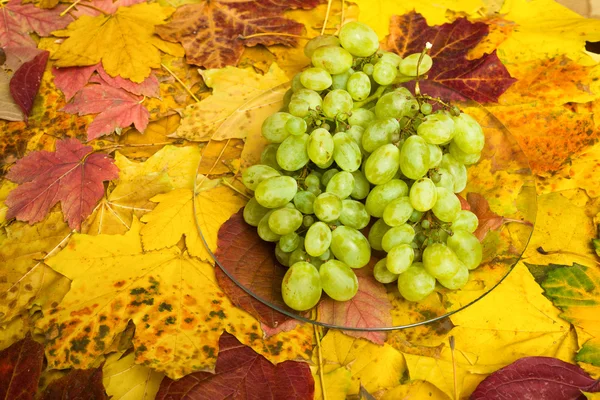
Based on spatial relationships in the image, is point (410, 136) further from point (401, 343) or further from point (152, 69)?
point (152, 69)

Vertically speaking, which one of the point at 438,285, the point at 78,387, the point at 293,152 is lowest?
the point at 78,387

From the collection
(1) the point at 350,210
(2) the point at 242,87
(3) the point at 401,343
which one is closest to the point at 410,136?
(1) the point at 350,210

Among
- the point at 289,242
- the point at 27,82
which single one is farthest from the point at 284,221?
the point at 27,82

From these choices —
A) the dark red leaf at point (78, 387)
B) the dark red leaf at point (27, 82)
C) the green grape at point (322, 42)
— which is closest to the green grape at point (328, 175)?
the green grape at point (322, 42)

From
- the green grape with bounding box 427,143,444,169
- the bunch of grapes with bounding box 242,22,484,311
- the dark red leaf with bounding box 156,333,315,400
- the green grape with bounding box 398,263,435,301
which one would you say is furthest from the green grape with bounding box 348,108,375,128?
the dark red leaf with bounding box 156,333,315,400

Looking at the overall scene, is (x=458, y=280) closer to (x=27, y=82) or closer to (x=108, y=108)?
(x=108, y=108)

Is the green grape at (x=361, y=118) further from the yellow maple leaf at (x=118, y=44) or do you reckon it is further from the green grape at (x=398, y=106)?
the yellow maple leaf at (x=118, y=44)

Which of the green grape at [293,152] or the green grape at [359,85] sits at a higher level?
the green grape at [359,85]

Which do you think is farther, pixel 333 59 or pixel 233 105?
pixel 233 105
